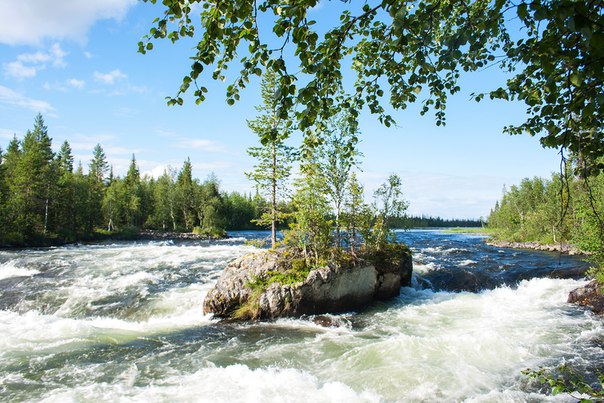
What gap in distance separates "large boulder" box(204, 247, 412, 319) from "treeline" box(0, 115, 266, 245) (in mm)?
5064

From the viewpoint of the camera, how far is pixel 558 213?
39469 millimetres

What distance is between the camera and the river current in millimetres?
7883

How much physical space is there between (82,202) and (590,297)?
62628 millimetres

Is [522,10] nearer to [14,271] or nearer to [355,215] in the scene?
[355,215]

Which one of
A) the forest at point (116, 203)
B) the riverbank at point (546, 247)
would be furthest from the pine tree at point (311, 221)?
the riverbank at point (546, 247)

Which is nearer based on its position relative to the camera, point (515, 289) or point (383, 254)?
point (383, 254)

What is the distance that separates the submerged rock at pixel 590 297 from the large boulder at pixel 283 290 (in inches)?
332

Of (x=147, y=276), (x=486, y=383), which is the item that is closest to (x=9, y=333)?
(x=147, y=276)

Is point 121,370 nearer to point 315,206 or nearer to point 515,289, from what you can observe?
point 315,206

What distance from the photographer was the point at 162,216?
77.2 meters

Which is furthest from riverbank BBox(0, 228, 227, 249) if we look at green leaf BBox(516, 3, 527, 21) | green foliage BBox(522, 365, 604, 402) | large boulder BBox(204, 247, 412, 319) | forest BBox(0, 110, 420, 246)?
green leaf BBox(516, 3, 527, 21)

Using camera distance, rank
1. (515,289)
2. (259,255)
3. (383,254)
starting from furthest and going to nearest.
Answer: (515,289)
(383,254)
(259,255)

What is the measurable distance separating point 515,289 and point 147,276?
20.2 meters

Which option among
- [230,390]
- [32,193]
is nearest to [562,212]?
[230,390]
